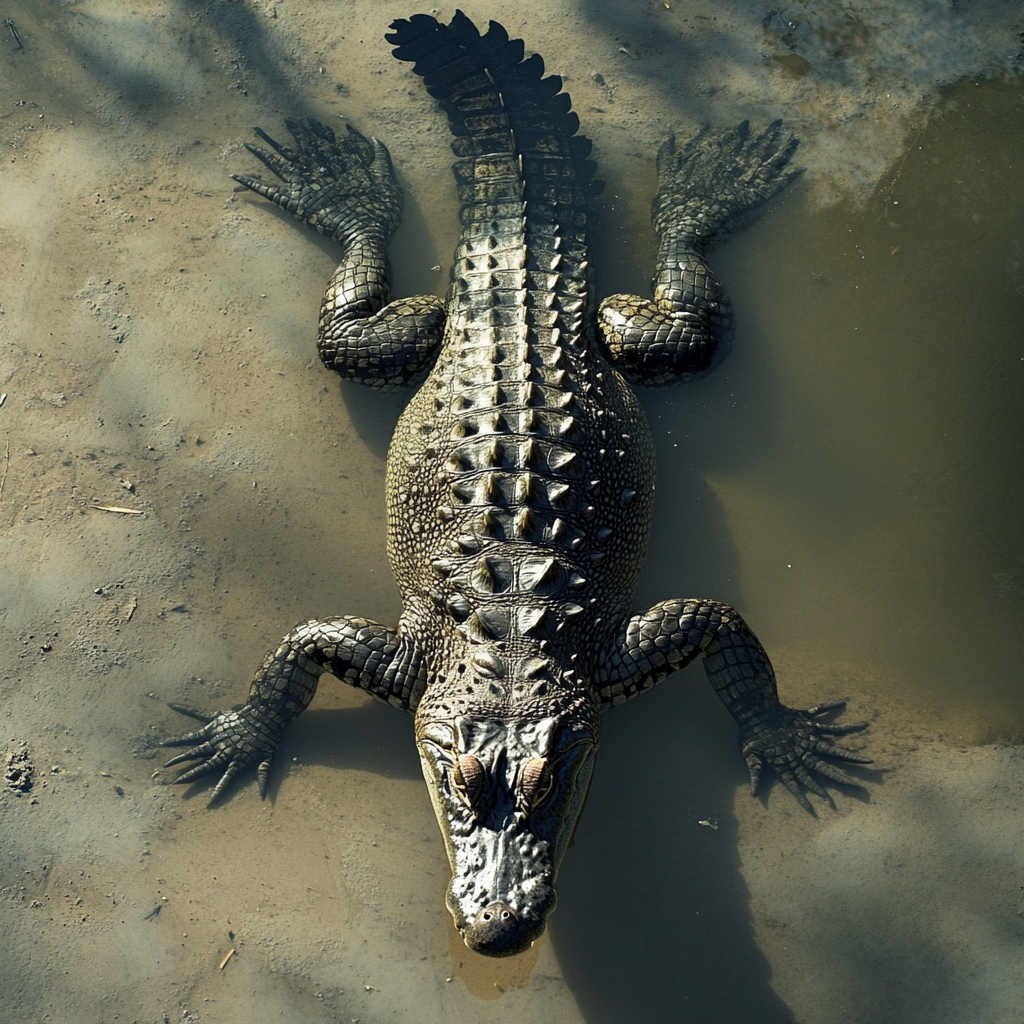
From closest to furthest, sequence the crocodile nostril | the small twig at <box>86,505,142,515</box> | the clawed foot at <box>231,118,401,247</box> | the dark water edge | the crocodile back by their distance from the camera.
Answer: the crocodile nostril, the crocodile back, the dark water edge, the small twig at <box>86,505,142,515</box>, the clawed foot at <box>231,118,401,247</box>

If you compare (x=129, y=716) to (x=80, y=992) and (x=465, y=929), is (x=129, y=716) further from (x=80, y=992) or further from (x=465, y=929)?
(x=465, y=929)

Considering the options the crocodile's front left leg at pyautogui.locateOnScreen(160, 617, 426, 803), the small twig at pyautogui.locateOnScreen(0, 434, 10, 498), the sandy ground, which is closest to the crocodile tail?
the sandy ground

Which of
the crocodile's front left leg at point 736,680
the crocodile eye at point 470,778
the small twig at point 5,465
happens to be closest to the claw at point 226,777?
the crocodile eye at point 470,778

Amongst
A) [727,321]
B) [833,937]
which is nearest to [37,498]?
[727,321]

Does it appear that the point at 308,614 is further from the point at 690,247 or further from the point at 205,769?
→ the point at 690,247

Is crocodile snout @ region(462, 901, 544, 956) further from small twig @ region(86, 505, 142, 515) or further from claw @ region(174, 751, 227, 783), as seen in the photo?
small twig @ region(86, 505, 142, 515)

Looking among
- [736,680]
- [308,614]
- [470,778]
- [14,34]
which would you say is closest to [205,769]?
[308,614]
